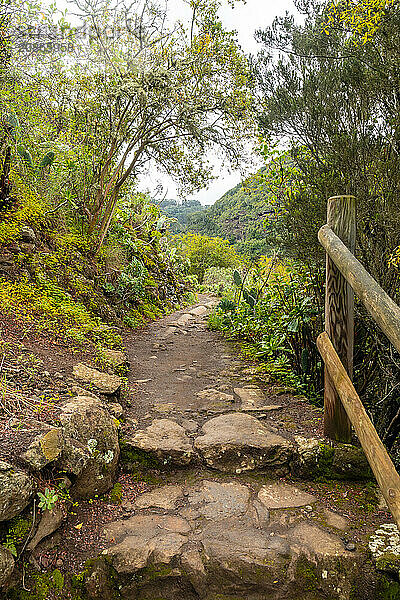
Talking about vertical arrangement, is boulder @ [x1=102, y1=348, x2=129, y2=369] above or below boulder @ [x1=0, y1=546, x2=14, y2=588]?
above

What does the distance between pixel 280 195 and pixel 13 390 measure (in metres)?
2.89

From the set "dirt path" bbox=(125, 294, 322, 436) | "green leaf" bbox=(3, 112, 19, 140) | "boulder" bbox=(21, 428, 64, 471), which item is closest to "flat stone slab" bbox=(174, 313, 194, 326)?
"dirt path" bbox=(125, 294, 322, 436)

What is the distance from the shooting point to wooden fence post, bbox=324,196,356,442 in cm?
263

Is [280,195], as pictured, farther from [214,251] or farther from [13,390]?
[214,251]

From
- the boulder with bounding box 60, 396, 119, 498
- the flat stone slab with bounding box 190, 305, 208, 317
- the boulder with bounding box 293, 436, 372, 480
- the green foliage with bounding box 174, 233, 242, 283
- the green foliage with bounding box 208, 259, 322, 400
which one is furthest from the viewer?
the green foliage with bounding box 174, 233, 242, 283

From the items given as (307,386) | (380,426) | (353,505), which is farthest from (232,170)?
(353,505)

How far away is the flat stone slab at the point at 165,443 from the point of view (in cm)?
269

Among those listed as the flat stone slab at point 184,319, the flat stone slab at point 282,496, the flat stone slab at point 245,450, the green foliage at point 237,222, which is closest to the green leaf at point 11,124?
the flat stone slab at point 184,319

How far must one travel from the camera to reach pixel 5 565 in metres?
1.74

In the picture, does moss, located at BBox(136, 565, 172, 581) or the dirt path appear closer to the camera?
moss, located at BBox(136, 565, 172, 581)

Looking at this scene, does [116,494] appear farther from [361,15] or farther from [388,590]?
[361,15]

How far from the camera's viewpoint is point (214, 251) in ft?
69.7

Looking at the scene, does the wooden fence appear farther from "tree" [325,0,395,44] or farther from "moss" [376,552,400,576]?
"tree" [325,0,395,44]

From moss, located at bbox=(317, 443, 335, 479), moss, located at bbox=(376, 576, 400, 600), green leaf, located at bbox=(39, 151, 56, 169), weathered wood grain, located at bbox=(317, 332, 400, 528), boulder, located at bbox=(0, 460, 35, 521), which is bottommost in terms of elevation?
moss, located at bbox=(376, 576, 400, 600)
